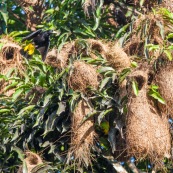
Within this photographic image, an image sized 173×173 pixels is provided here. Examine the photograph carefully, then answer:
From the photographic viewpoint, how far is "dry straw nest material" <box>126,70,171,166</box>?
3.00 m

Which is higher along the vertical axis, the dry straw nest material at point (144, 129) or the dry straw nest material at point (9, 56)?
the dry straw nest material at point (144, 129)

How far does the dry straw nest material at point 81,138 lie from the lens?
306 cm

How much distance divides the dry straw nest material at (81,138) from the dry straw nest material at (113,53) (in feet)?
0.89

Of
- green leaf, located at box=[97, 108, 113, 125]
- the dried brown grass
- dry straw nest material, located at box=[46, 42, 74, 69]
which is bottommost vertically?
the dried brown grass

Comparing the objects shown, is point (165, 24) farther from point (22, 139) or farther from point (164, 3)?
point (22, 139)

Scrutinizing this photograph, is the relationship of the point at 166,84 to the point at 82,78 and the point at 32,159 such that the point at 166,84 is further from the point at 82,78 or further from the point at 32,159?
the point at 32,159

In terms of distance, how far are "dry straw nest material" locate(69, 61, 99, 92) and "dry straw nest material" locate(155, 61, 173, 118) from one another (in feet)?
0.99

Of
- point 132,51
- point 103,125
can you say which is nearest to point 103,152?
point 103,125

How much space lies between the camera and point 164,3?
3699 mm

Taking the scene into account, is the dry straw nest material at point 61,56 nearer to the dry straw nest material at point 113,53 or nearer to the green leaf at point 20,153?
the dry straw nest material at point 113,53

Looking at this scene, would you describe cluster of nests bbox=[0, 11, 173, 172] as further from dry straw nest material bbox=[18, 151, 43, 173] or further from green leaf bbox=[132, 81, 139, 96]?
dry straw nest material bbox=[18, 151, 43, 173]

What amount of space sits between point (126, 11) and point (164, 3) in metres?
0.38

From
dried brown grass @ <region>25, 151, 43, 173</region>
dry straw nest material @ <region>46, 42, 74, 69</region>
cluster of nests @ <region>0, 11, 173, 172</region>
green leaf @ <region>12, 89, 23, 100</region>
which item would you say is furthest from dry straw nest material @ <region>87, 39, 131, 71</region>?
dried brown grass @ <region>25, 151, 43, 173</region>

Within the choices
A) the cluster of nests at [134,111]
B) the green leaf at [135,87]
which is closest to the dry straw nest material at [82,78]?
the cluster of nests at [134,111]
